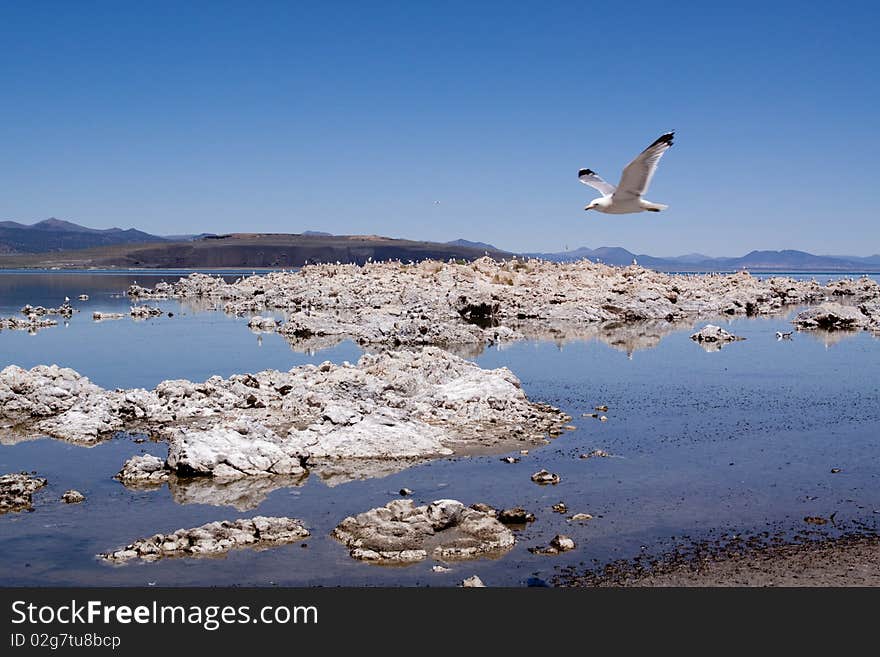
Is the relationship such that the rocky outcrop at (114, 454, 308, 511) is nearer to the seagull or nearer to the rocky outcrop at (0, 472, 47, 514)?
the rocky outcrop at (0, 472, 47, 514)

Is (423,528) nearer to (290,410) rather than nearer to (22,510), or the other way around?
(22,510)

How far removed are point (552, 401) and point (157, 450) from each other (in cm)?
716

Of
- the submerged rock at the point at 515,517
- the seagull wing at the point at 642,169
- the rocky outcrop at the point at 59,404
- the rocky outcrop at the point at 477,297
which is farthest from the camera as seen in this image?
the rocky outcrop at the point at 477,297

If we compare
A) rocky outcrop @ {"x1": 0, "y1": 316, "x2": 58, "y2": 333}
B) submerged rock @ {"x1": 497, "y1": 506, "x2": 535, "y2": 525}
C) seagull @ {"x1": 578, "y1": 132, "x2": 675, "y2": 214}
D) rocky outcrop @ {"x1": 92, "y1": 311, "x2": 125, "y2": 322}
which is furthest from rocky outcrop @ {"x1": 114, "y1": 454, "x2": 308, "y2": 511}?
rocky outcrop @ {"x1": 92, "y1": 311, "x2": 125, "y2": 322}

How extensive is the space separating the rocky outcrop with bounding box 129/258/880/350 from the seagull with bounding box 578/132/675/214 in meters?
15.4

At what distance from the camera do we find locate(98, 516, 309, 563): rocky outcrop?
313 inches

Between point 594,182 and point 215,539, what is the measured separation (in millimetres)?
5685

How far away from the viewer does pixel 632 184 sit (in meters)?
8.76

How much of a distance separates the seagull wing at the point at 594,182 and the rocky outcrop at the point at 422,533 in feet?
12.6

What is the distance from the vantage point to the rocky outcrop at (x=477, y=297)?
27.8 meters

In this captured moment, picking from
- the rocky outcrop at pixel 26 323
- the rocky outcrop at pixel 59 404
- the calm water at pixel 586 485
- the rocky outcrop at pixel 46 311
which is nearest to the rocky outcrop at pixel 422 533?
the calm water at pixel 586 485

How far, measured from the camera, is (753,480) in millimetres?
10570

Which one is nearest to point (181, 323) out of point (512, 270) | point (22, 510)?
point (512, 270)

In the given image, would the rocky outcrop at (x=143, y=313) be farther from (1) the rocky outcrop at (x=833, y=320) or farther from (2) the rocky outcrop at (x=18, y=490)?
(2) the rocky outcrop at (x=18, y=490)
